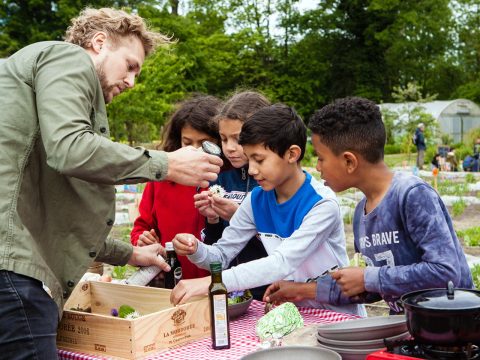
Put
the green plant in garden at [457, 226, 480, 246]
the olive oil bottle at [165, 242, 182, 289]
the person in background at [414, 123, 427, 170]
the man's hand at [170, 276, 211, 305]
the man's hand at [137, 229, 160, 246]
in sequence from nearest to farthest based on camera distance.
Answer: the man's hand at [170, 276, 211, 305] < the olive oil bottle at [165, 242, 182, 289] < the man's hand at [137, 229, 160, 246] < the green plant in garden at [457, 226, 480, 246] < the person in background at [414, 123, 427, 170]

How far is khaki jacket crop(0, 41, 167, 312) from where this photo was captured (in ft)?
6.52

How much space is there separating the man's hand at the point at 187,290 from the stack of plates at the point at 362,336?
1.86 ft

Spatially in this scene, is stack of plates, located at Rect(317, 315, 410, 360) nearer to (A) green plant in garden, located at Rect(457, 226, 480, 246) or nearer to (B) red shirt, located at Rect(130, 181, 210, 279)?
(B) red shirt, located at Rect(130, 181, 210, 279)

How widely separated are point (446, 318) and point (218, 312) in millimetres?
853

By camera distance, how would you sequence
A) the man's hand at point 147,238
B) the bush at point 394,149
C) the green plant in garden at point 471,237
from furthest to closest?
the bush at point 394,149
the green plant in garden at point 471,237
the man's hand at point 147,238

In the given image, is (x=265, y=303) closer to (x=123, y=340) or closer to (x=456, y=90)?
(x=123, y=340)

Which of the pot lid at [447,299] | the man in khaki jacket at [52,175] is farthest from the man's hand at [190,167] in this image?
the pot lid at [447,299]

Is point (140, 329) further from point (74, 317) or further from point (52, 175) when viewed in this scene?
point (52, 175)

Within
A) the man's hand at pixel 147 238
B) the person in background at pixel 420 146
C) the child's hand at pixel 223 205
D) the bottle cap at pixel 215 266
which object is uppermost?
the child's hand at pixel 223 205

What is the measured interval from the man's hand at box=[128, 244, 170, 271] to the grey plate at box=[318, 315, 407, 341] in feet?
3.39

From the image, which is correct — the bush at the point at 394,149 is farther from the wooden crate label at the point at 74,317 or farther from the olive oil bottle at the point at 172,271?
the wooden crate label at the point at 74,317

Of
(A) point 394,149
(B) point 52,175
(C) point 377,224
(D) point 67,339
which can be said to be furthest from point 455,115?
(B) point 52,175

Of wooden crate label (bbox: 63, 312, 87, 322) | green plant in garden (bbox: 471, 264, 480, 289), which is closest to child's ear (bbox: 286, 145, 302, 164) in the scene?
wooden crate label (bbox: 63, 312, 87, 322)

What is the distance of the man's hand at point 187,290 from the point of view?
2.43 m
